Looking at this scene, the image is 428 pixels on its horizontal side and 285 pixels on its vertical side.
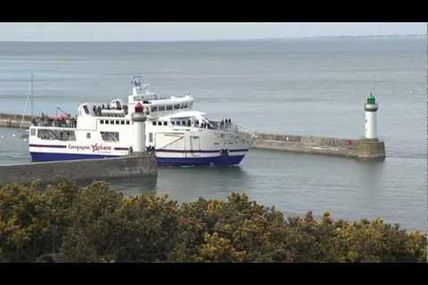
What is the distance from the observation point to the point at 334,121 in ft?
121

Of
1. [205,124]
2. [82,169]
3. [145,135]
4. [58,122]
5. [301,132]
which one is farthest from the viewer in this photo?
[301,132]

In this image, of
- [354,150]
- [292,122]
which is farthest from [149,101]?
[292,122]

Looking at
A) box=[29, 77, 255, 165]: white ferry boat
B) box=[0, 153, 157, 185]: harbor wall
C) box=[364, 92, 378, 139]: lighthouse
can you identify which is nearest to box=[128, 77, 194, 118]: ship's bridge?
box=[29, 77, 255, 165]: white ferry boat

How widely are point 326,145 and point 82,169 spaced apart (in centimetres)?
888

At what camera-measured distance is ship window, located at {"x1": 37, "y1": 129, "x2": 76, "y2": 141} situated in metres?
28.9

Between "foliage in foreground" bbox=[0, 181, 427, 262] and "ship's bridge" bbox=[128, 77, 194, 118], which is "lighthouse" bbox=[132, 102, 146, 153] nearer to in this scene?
"ship's bridge" bbox=[128, 77, 194, 118]

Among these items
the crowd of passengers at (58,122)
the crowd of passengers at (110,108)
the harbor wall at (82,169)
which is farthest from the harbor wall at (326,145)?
the crowd of passengers at (58,122)

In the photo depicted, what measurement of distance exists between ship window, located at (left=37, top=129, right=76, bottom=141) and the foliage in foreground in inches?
806

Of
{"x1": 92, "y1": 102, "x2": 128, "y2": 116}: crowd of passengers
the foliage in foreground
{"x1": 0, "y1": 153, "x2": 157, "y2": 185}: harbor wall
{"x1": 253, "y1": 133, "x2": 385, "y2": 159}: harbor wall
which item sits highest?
{"x1": 92, "y1": 102, "x2": 128, "y2": 116}: crowd of passengers

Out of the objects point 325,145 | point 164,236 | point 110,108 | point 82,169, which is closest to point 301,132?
point 325,145

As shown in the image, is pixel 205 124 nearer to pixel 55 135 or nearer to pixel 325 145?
pixel 325 145

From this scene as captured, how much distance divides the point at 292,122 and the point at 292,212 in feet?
62.4

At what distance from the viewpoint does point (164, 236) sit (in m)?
7.47
